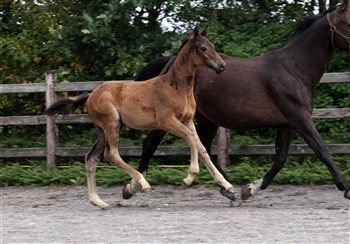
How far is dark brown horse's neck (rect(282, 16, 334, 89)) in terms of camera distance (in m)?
8.00

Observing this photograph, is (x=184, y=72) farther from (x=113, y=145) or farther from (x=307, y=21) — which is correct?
(x=307, y=21)

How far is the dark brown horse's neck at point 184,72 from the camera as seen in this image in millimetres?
7652

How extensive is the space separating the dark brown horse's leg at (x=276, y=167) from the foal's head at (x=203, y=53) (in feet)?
4.56

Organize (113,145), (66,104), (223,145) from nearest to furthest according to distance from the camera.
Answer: (113,145)
(66,104)
(223,145)

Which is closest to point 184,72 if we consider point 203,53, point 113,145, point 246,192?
point 203,53

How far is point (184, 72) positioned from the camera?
25.2ft

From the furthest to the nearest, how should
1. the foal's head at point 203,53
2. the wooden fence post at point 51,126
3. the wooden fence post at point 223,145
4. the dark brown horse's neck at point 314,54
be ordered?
the wooden fence post at point 51,126, the wooden fence post at point 223,145, the dark brown horse's neck at point 314,54, the foal's head at point 203,53

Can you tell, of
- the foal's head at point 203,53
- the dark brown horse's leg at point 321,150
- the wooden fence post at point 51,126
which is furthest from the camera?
the wooden fence post at point 51,126

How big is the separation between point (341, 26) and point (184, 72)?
Answer: 1.82m

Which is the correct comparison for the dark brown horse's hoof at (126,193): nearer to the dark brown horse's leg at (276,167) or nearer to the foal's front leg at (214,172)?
the foal's front leg at (214,172)

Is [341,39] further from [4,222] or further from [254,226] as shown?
[4,222]

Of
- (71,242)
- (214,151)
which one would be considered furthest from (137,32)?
(71,242)

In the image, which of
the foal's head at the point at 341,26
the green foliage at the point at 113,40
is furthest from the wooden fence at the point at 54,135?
the foal's head at the point at 341,26

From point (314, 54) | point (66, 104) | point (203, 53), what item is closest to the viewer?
point (203, 53)
